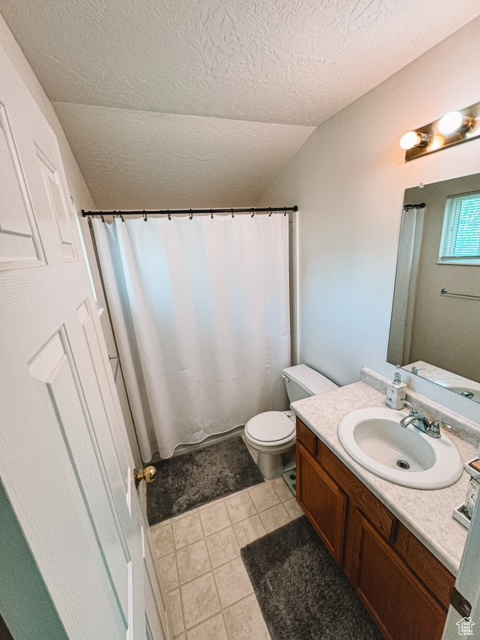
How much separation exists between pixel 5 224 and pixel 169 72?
1.12 meters

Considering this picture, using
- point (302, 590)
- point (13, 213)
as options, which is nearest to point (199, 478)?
point (302, 590)

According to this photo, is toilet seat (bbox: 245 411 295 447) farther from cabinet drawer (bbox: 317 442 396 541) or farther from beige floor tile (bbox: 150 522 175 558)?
beige floor tile (bbox: 150 522 175 558)

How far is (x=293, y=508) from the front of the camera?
168 cm

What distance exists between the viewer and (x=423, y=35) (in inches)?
37.2

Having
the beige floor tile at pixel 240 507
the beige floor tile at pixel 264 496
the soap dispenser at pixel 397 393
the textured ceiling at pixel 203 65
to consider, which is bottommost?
the beige floor tile at pixel 240 507

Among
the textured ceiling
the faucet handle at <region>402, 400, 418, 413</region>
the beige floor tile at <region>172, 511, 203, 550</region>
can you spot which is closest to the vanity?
the faucet handle at <region>402, 400, 418, 413</region>

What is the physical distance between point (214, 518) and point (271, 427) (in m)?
0.67

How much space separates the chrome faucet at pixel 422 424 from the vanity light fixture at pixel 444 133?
113cm

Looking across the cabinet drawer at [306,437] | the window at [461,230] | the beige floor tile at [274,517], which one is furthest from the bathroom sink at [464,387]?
the beige floor tile at [274,517]

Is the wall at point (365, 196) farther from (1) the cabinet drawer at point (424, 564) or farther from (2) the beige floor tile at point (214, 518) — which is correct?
(2) the beige floor tile at point (214, 518)

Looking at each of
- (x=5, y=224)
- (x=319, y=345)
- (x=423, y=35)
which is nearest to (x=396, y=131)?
(x=423, y=35)

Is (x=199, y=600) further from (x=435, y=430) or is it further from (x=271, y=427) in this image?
(x=435, y=430)

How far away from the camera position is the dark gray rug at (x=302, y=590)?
1151 mm

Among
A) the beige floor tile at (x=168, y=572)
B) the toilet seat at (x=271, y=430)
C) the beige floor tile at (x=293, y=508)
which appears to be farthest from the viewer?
the toilet seat at (x=271, y=430)
